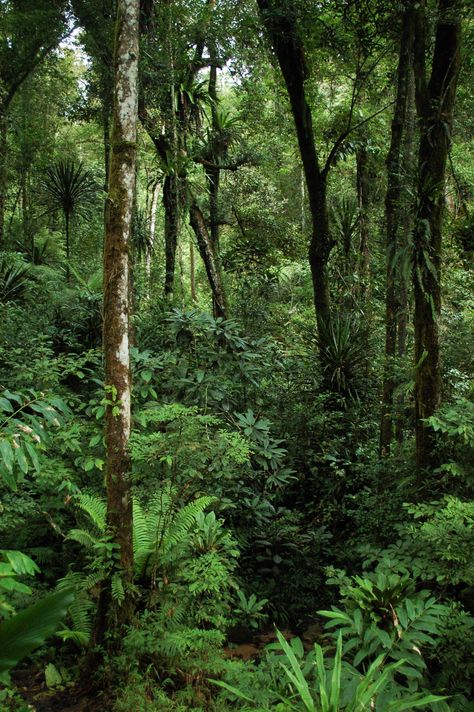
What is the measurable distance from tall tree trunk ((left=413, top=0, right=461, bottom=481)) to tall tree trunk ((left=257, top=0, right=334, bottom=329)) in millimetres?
2428

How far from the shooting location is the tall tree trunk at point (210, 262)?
820cm

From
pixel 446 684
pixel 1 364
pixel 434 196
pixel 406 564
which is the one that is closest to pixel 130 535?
pixel 406 564

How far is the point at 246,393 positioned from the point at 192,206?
4.16 meters

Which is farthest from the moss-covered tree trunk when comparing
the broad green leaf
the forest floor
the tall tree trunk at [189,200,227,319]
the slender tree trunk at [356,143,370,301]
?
the slender tree trunk at [356,143,370,301]

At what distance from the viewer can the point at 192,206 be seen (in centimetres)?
815

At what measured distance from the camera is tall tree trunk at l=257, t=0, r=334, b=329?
6.14 m

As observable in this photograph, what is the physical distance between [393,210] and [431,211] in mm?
1900

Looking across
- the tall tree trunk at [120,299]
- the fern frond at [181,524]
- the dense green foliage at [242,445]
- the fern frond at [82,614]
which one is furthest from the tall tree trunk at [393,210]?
the fern frond at [82,614]

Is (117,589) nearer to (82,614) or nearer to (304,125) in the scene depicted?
(82,614)

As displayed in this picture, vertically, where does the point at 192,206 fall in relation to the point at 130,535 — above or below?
above

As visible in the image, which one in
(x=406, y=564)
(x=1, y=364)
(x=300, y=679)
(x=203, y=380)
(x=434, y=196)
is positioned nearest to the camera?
(x=300, y=679)

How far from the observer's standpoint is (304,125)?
694cm

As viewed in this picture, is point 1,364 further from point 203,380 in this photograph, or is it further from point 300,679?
point 300,679

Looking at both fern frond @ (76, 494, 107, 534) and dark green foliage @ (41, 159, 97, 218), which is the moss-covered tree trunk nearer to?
fern frond @ (76, 494, 107, 534)
